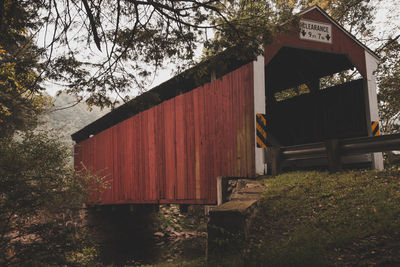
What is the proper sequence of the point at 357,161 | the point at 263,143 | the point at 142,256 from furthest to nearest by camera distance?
the point at 142,256
the point at 357,161
the point at 263,143

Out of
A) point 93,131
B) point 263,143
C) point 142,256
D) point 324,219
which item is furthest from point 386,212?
point 93,131

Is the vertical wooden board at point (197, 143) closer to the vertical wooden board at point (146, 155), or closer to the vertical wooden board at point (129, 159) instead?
the vertical wooden board at point (146, 155)

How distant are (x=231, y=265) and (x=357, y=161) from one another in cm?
471

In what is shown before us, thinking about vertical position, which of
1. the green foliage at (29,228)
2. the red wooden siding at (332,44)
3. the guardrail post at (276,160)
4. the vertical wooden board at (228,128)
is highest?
the red wooden siding at (332,44)

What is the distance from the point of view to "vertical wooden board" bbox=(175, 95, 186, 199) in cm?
739

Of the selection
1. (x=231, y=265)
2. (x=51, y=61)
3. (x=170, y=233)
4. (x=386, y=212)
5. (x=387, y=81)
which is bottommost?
(x=170, y=233)

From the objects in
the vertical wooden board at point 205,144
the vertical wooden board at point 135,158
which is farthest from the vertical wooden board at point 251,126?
the vertical wooden board at point 135,158

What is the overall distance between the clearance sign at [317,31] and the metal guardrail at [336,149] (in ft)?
8.08

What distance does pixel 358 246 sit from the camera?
9.70 feet

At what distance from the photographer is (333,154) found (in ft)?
16.1

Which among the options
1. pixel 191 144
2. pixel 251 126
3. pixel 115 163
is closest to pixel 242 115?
pixel 251 126

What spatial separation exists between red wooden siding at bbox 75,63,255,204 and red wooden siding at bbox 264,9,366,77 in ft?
2.82

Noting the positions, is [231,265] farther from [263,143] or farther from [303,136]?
[303,136]

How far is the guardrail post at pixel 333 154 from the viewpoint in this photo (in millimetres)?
4895
